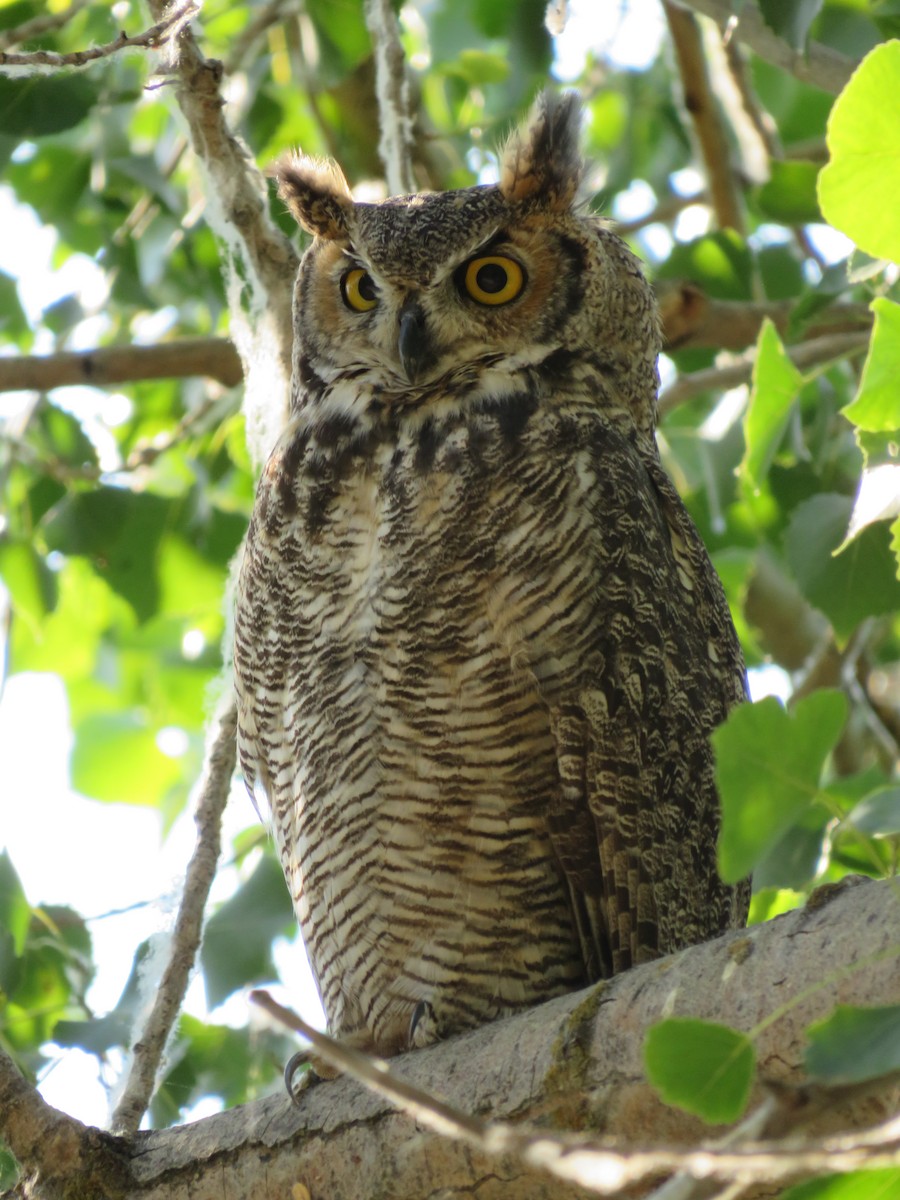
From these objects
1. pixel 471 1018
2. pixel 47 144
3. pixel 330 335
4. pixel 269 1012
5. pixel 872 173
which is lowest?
pixel 269 1012

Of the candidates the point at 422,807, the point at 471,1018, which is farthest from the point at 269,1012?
the point at 471,1018

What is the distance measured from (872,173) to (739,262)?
180cm

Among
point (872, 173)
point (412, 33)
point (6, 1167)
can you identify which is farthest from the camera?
point (412, 33)

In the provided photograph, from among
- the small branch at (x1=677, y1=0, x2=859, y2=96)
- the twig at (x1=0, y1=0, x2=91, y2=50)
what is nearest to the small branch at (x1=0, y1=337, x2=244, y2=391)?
the twig at (x1=0, y1=0, x2=91, y2=50)

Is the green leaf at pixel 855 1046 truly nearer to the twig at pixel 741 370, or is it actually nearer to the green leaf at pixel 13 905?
the green leaf at pixel 13 905

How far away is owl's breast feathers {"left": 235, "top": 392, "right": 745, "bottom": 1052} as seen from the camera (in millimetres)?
1933

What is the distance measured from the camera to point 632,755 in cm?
201

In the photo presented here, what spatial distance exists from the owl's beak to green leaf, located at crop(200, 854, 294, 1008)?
3.22 ft

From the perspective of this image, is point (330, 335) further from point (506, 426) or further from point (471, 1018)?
point (471, 1018)

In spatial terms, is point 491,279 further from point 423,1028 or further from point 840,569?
point 423,1028

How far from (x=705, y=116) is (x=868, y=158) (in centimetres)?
248

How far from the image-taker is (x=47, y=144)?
3658 mm

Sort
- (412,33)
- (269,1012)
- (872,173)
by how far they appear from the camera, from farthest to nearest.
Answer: (412,33) → (872,173) → (269,1012)

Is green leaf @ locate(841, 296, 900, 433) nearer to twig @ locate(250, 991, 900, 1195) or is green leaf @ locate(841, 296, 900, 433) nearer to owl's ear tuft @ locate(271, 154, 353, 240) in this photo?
twig @ locate(250, 991, 900, 1195)
